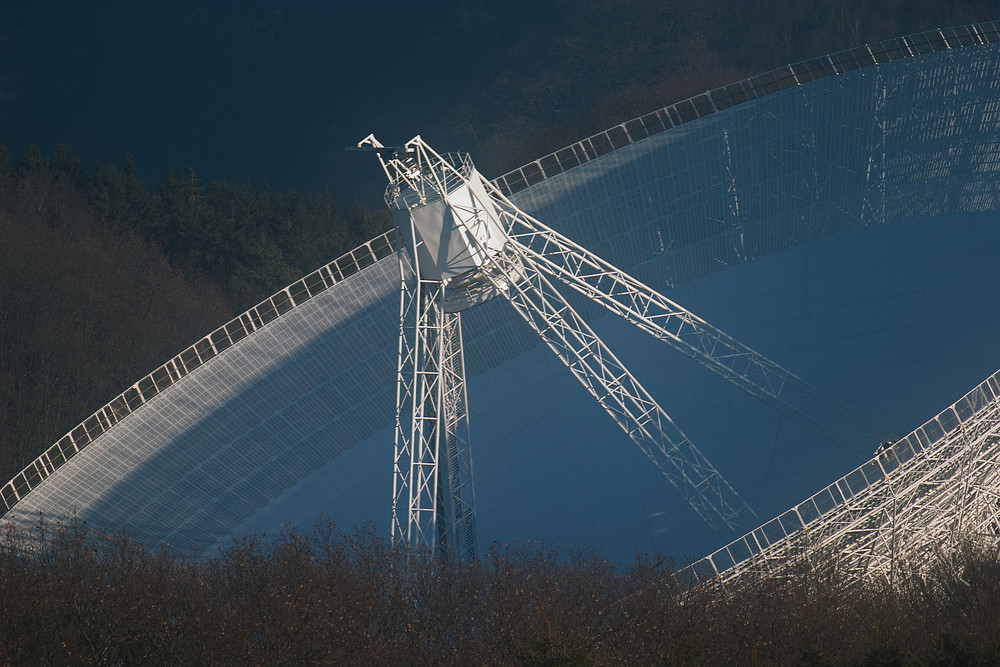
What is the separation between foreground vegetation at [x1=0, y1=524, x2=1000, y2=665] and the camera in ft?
78.5

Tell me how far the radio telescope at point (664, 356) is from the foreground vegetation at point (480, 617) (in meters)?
4.96

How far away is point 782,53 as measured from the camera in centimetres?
10675

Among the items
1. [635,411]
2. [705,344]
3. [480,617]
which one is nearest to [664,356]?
[705,344]

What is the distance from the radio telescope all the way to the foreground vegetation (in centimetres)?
496

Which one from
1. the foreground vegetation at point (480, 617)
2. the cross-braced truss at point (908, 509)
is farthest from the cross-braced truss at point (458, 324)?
the cross-braced truss at point (908, 509)

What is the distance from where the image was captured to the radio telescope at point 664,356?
32969mm

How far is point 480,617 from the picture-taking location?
2614 cm

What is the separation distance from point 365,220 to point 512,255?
57.0m

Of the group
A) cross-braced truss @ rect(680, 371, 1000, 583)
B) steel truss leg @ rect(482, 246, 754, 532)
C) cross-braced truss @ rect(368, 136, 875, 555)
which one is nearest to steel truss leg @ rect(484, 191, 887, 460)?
cross-braced truss @ rect(368, 136, 875, 555)

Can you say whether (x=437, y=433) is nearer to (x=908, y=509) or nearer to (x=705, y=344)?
(x=705, y=344)

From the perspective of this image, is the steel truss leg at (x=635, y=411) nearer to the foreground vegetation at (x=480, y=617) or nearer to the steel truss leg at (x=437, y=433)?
the steel truss leg at (x=437, y=433)

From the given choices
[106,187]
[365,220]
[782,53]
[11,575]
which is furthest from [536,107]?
[11,575]

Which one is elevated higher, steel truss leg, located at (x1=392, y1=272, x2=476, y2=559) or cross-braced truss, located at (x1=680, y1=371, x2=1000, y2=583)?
steel truss leg, located at (x1=392, y1=272, x2=476, y2=559)

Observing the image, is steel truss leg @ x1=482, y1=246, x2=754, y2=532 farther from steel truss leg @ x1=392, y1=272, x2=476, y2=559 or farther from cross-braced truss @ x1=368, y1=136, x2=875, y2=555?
steel truss leg @ x1=392, y1=272, x2=476, y2=559
